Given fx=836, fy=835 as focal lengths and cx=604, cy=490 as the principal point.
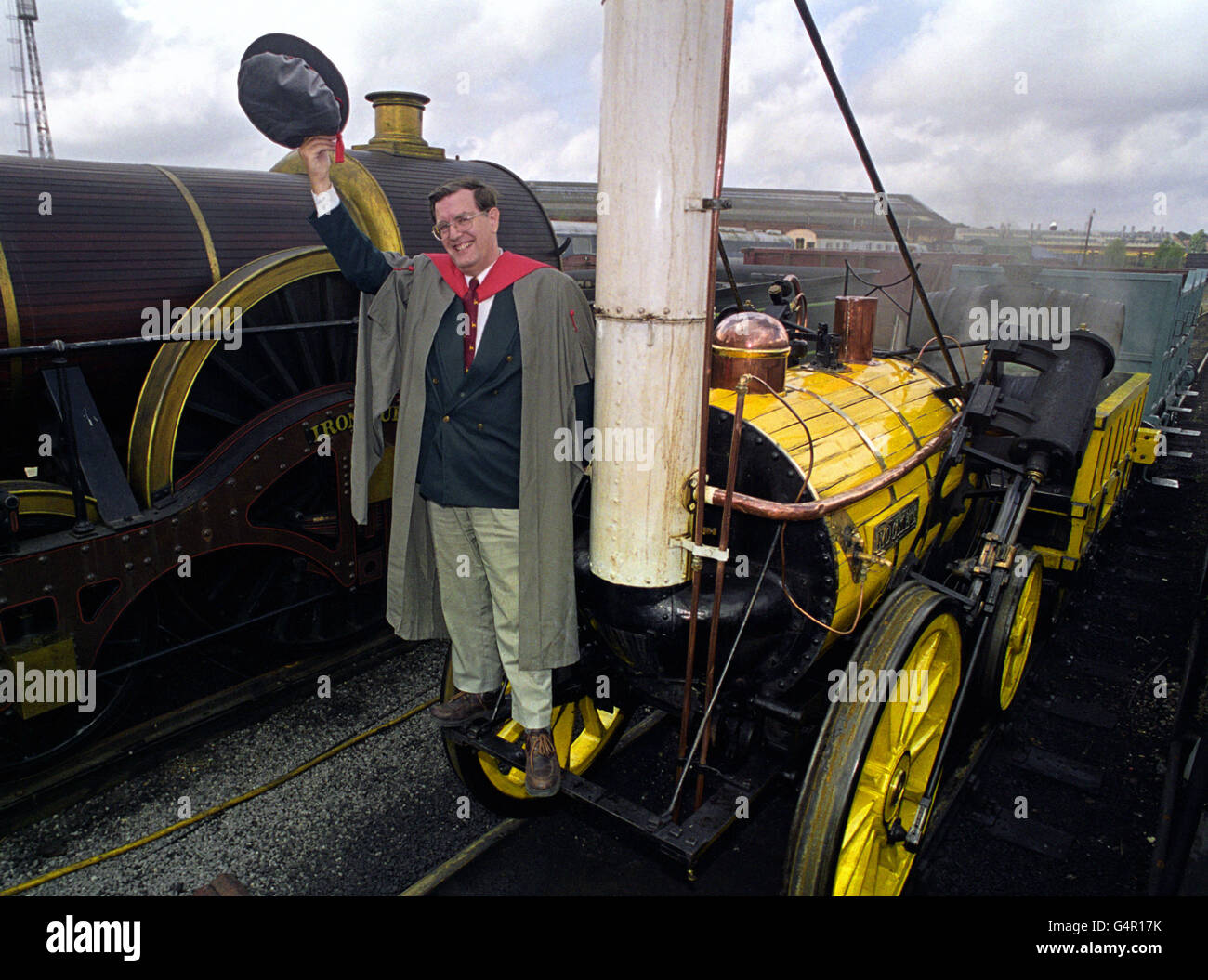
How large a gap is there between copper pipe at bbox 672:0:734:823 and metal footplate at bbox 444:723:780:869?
0.39 ft

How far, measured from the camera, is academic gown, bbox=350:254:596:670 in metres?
2.84

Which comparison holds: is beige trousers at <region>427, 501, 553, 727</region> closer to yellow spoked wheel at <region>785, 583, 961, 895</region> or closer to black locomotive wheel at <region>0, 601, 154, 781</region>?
yellow spoked wheel at <region>785, 583, 961, 895</region>

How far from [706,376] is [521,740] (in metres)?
1.96

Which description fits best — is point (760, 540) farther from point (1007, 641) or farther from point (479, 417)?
point (1007, 641)

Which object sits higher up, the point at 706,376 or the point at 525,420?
the point at 706,376

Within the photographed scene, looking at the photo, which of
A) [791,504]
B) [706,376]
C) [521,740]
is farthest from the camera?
[521,740]

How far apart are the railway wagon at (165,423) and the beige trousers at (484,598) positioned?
2082mm

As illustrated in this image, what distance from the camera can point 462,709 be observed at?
3.44 meters

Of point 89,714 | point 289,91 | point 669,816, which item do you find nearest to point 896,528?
point 669,816

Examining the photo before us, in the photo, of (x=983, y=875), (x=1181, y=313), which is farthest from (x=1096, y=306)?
(x=983, y=875)

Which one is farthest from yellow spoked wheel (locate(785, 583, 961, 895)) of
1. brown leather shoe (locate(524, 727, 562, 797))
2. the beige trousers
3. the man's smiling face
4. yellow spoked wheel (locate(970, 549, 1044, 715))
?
the man's smiling face

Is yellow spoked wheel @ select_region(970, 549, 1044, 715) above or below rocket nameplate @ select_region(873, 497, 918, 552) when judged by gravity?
below

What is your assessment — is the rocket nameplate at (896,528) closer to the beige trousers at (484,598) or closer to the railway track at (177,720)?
the beige trousers at (484,598)

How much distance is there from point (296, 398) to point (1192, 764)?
509 cm
